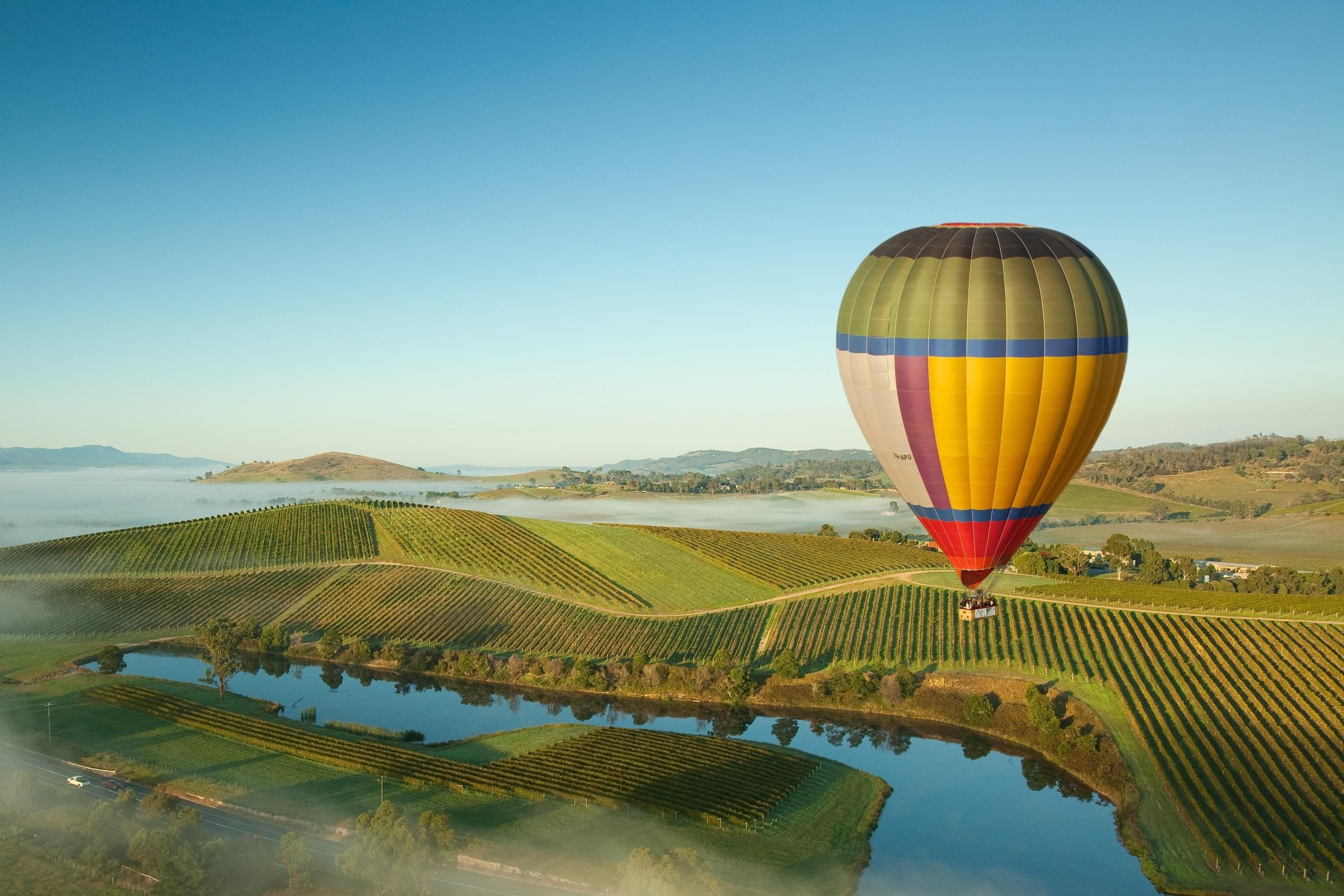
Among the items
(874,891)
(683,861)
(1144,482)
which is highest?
(1144,482)

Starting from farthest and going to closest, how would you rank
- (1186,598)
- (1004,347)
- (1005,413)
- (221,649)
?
(1186,598)
(221,649)
(1005,413)
(1004,347)

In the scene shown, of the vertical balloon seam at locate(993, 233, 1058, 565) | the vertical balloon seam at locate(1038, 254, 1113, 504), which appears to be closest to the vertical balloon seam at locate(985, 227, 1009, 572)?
the vertical balloon seam at locate(993, 233, 1058, 565)

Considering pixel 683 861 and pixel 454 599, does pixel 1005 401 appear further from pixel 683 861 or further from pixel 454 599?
pixel 454 599

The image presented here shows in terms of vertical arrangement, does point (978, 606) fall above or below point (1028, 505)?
below

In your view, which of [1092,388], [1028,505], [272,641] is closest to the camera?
[1092,388]

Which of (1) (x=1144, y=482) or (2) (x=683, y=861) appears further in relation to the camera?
(1) (x=1144, y=482)

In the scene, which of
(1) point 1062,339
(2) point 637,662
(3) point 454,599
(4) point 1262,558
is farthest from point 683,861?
(4) point 1262,558

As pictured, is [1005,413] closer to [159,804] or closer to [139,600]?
[159,804]

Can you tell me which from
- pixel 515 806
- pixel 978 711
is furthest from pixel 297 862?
pixel 978 711
